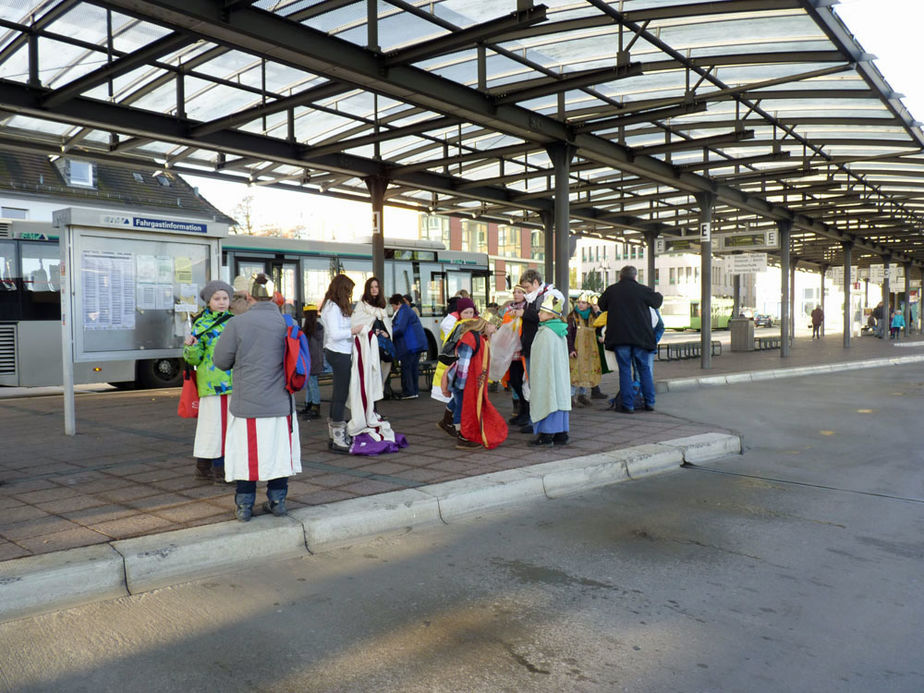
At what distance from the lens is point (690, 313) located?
64312 mm

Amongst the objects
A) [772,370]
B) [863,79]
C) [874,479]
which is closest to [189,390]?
[874,479]

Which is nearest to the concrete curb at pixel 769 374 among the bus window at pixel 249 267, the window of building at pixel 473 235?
the bus window at pixel 249 267

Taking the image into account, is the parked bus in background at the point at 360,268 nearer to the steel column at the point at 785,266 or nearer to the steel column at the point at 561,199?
the steel column at the point at 561,199

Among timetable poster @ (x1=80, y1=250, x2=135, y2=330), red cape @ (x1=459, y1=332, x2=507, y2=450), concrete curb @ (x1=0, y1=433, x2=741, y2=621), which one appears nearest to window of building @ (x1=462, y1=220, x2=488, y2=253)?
timetable poster @ (x1=80, y1=250, x2=135, y2=330)

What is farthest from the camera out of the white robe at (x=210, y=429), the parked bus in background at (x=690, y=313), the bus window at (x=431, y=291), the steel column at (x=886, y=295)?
the parked bus in background at (x=690, y=313)

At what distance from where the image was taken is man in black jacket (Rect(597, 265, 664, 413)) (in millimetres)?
10555

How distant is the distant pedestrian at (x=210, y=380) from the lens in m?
6.01

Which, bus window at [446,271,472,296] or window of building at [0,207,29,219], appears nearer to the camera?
bus window at [446,271,472,296]

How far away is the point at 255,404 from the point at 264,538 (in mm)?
876

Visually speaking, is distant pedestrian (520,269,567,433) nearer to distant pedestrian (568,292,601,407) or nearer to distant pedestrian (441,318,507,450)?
distant pedestrian (441,318,507,450)

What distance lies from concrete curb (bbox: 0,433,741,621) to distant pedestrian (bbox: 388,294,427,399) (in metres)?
5.46

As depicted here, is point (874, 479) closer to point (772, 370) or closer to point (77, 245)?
point (77, 245)

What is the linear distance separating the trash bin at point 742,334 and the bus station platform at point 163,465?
1651cm

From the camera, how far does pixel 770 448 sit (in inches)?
339
